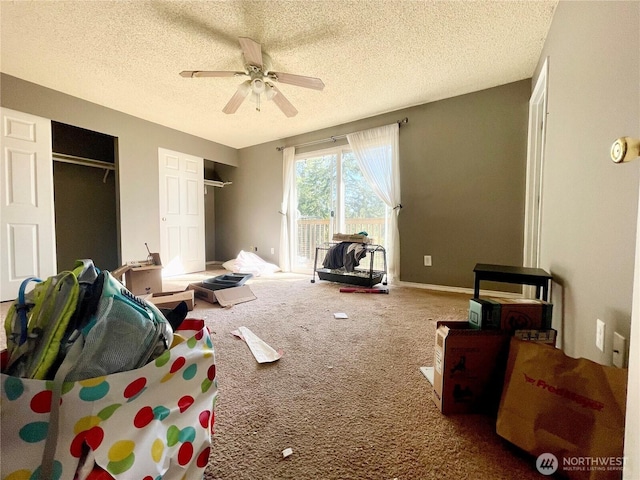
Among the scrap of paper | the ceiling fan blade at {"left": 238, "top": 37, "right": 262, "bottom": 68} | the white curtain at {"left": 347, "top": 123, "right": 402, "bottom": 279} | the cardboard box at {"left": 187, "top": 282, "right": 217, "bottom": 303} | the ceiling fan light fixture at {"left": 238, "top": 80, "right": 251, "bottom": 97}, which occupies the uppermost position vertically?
the ceiling fan blade at {"left": 238, "top": 37, "right": 262, "bottom": 68}

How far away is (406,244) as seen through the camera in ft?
10.7

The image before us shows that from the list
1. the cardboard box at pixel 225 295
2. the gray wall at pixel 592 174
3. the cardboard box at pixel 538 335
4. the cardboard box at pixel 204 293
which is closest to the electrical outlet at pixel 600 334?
the gray wall at pixel 592 174

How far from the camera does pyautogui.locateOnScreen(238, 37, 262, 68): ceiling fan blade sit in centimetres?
177

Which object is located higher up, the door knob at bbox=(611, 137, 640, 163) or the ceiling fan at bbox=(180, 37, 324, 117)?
the ceiling fan at bbox=(180, 37, 324, 117)

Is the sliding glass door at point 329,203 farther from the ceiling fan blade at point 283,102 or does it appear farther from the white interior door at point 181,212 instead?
the white interior door at point 181,212

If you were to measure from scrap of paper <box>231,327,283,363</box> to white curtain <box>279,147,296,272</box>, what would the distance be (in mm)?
2484

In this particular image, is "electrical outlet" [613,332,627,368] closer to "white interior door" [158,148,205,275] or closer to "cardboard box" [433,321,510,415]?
"cardboard box" [433,321,510,415]

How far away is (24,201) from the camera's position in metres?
2.59

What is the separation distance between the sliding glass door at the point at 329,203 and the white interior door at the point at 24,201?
2991mm

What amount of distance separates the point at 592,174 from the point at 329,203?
9.87 ft

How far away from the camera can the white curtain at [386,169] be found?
324 centimetres

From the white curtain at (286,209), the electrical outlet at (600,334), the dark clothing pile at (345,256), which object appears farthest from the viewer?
the white curtain at (286,209)

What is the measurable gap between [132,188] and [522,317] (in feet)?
14.0

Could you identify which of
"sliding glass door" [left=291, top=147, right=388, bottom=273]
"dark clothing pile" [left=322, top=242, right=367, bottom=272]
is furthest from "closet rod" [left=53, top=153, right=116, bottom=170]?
"dark clothing pile" [left=322, top=242, right=367, bottom=272]
